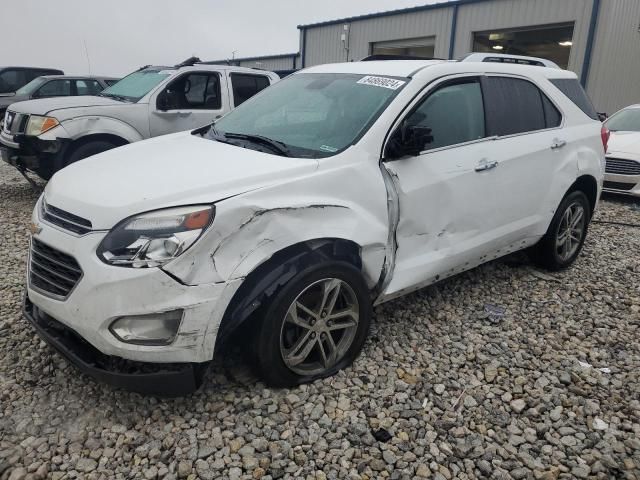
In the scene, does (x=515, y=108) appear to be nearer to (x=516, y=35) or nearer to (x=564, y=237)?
(x=564, y=237)

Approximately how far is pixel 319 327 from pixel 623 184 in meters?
7.13

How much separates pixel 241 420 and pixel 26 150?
5164mm

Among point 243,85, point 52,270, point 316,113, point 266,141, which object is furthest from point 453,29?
point 52,270

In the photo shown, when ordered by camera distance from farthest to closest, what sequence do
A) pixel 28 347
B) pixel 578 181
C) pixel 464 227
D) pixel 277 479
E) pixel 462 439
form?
pixel 578 181
pixel 464 227
pixel 28 347
pixel 462 439
pixel 277 479

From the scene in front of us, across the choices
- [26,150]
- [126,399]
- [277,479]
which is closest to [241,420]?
[277,479]

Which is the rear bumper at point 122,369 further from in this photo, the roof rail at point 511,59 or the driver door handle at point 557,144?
the roof rail at point 511,59

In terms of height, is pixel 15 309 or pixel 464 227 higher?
pixel 464 227

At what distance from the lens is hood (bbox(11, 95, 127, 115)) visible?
6.17 m

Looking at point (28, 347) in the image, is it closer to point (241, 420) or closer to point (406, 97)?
point (241, 420)

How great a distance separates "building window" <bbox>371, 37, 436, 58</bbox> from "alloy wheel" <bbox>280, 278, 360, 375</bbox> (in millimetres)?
16789

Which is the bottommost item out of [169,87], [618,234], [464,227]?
[618,234]

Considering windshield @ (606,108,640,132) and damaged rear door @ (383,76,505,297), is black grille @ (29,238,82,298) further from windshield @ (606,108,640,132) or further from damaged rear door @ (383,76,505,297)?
windshield @ (606,108,640,132)

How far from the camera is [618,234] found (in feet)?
19.7

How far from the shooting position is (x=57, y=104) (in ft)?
20.6
